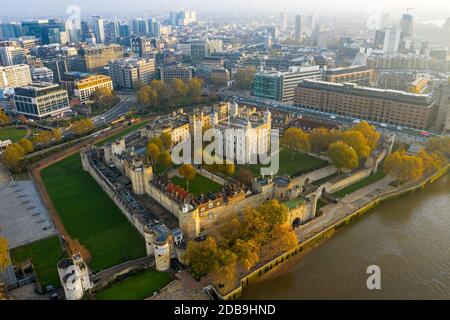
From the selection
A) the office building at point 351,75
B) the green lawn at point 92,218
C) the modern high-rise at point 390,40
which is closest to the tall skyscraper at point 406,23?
the modern high-rise at point 390,40

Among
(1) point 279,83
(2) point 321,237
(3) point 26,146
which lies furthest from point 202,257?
(1) point 279,83

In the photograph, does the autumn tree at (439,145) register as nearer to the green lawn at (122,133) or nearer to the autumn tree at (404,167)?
the autumn tree at (404,167)

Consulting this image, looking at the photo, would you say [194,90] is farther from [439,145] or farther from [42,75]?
[439,145]

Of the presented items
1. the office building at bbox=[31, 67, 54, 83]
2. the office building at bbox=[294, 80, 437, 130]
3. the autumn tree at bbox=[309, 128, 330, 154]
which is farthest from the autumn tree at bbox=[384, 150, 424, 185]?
the office building at bbox=[31, 67, 54, 83]

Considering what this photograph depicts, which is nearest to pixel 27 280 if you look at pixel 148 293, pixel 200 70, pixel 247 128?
pixel 148 293

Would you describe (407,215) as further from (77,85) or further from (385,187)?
(77,85)

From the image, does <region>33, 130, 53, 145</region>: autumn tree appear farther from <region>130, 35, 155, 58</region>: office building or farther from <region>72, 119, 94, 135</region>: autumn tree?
<region>130, 35, 155, 58</region>: office building
